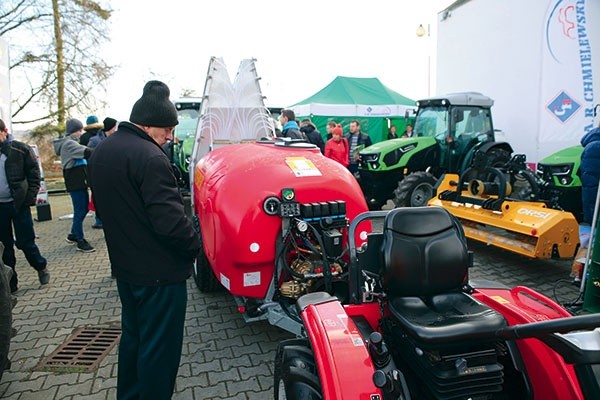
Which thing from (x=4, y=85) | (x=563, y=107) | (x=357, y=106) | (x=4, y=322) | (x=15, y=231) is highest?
(x=357, y=106)

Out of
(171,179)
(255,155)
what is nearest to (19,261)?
(255,155)

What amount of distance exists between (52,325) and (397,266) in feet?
11.2

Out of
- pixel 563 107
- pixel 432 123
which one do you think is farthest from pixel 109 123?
pixel 563 107

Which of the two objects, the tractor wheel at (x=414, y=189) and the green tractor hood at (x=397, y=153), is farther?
the green tractor hood at (x=397, y=153)

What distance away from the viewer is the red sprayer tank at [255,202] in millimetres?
2941

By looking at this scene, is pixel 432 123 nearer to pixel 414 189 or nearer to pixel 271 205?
pixel 414 189

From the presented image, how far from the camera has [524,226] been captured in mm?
4703

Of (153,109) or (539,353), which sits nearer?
(539,353)

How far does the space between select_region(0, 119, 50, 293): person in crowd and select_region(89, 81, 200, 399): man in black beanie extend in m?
2.64

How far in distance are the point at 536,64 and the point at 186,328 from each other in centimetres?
927

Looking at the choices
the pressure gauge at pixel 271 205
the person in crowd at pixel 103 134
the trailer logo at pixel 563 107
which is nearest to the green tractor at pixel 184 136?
the person in crowd at pixel 103 134

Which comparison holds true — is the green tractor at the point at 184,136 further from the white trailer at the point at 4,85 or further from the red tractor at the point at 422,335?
the red tractor at the point at 422,335

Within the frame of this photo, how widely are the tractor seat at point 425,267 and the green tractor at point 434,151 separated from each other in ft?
16.1

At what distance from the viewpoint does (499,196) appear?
5242mm
